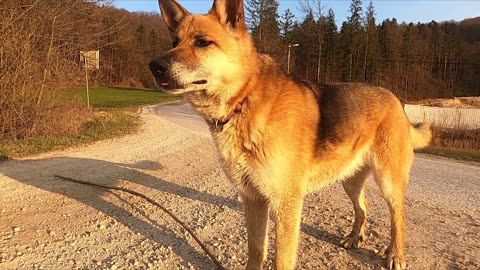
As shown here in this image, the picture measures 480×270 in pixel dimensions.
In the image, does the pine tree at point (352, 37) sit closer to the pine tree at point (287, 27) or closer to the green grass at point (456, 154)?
the pine tree at point (287, 27)

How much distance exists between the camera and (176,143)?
13742mm

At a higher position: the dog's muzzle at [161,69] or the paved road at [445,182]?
the dog's muzzle at [161,69]

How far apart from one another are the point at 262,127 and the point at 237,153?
0.37 metres

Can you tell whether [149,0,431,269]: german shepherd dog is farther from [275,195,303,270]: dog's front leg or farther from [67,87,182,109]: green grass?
[67,87,182,109]: green grass

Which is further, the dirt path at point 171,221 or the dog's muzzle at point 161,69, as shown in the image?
the dirt path at point 171,221

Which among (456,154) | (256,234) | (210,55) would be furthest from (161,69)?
(456,154)

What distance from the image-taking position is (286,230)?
13.4 feet

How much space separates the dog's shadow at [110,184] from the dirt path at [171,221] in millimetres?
18

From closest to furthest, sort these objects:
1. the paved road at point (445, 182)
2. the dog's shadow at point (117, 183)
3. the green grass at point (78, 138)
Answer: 1. the dog's shadow at point (117, 183)
2. the paved road at point (445, 182)
3. the green grass at point (78, 138)

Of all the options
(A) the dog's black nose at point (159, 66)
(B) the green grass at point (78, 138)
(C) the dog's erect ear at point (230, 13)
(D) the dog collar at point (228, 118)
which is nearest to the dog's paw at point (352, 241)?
(D) the dog collar at point (228, 118)

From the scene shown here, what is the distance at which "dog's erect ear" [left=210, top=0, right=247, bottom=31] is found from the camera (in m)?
4.12

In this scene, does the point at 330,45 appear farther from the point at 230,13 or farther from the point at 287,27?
the point at 230,13

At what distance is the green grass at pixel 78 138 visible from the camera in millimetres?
11250

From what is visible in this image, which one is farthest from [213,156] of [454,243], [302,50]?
[302,50]
